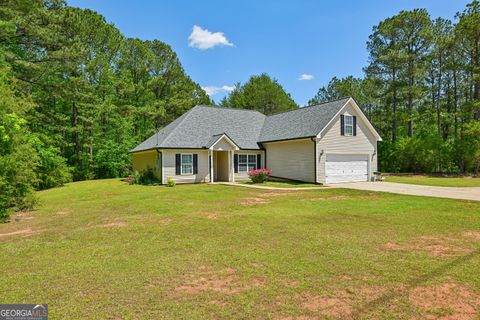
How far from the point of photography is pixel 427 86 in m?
37.5

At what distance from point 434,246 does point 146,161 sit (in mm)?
22662

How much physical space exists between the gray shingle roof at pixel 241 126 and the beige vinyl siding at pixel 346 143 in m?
0.80

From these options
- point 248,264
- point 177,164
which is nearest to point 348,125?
point 177,164

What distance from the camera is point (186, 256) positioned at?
20.0 feet

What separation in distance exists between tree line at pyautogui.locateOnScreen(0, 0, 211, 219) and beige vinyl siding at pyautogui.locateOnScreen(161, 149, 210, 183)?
7.45 metres

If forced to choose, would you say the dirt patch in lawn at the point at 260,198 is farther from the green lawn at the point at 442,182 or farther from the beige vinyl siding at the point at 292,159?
the green lawn at the point at 442,182

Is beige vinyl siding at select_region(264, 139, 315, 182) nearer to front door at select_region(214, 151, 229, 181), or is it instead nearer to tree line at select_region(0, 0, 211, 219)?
front door at select_region(214, 151, 229, 181)

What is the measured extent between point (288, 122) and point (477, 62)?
68.7 feet

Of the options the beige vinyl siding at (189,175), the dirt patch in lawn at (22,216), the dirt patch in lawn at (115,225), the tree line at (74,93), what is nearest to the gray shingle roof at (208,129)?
the beige vinyl siding at (189,175)

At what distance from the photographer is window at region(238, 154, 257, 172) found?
2453cm

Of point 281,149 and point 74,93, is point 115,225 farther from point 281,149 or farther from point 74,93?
point 74,93

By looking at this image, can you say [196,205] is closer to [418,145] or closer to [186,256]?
[186,256]

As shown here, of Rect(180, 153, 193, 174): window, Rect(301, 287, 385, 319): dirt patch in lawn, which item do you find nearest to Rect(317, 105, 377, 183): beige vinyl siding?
Rect(180, 153, 193, 174): window

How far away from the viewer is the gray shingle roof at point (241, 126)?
73.2ft
